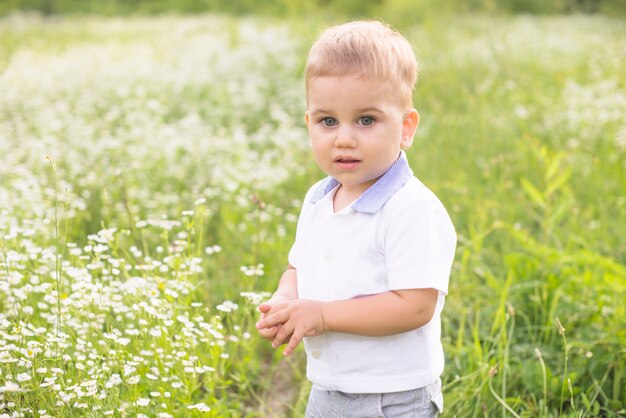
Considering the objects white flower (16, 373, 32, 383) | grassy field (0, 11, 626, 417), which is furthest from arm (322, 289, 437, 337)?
white flower (16, 373, 32, 383)

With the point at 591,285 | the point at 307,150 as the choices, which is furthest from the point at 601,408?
the point at 307,150

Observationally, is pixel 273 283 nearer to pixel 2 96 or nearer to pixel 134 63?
pixel 2 96

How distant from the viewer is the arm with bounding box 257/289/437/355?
1.82 metres

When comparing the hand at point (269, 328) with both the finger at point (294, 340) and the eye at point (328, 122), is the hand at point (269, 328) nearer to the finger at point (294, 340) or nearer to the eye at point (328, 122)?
the finger at point (294, 340)

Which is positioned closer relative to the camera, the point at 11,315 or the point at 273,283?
the point at 11,315

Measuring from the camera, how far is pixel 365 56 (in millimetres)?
1834

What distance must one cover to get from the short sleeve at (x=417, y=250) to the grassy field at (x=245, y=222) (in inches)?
28.2

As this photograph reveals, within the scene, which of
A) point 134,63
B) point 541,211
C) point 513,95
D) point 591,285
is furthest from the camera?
point 134,63

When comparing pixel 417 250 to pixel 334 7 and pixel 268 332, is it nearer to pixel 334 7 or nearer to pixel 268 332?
pixel 268 332

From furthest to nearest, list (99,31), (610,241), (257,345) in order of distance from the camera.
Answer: (99,31) < (610,241) < (257,345)

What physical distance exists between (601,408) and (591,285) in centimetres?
67

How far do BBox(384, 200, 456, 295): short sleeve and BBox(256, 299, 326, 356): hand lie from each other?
0.65 ft

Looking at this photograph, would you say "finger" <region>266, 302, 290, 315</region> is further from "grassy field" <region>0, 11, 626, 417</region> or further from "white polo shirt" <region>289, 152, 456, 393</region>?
"grassy field" <region>0, 11, 626, 417</region>

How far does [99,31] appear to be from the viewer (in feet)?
57.0
